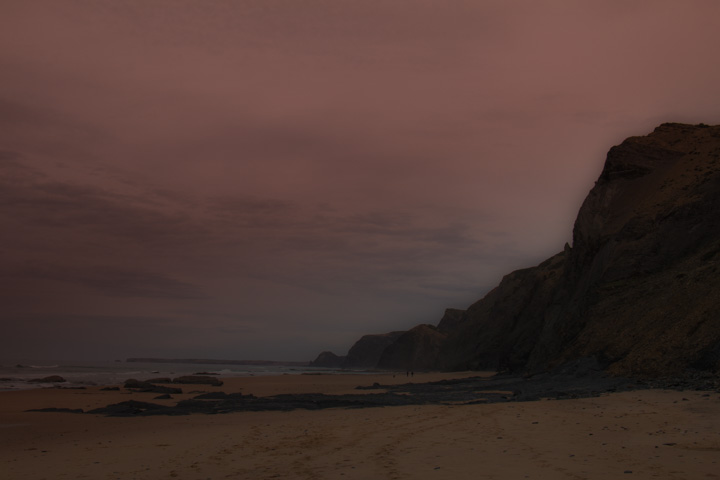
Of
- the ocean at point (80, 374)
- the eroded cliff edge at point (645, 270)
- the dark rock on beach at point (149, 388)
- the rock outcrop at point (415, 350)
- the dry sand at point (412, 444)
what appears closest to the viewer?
the dry sand at point (412, 444)

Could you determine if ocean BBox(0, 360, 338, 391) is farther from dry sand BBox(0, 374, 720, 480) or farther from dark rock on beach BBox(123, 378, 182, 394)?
dry sand BBox(0, 374, 720, 480)

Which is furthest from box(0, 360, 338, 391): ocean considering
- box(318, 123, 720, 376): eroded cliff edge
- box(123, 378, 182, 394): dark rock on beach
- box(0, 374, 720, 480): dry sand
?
box(318, 123, 720, 376): eroded cliff edge

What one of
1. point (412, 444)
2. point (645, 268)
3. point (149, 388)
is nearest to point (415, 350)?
point (149, 388)

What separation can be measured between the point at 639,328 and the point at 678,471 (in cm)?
2064

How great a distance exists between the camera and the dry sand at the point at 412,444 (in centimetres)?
859

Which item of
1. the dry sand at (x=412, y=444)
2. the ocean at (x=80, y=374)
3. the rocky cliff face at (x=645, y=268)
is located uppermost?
the rocky cliff face at (x=645, y=268)

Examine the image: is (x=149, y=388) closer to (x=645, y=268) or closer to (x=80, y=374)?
(x=645, y=268)

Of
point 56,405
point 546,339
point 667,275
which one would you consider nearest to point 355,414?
point 56,405

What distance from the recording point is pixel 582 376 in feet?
84.1

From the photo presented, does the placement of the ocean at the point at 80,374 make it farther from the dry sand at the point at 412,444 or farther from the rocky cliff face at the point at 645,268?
the rocky cliff face at the point at 645,268

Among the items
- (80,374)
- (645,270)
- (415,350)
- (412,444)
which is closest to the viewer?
(412,444)

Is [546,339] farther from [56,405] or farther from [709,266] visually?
[56,405]

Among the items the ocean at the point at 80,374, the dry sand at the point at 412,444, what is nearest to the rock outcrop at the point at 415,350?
the ocean at the point at 80,374

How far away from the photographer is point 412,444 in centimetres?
1155
